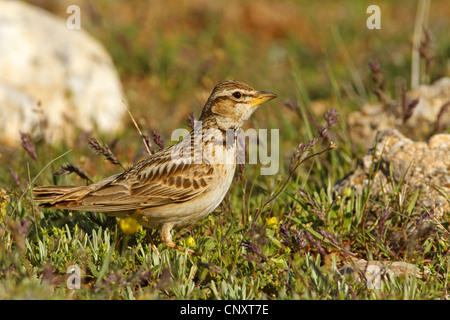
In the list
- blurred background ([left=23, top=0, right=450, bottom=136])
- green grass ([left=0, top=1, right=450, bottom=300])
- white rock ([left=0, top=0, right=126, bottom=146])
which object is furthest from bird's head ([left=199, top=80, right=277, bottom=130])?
white rock ([left=0, top=0, right=126, bottom=146])

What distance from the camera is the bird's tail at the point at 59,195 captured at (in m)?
5.23

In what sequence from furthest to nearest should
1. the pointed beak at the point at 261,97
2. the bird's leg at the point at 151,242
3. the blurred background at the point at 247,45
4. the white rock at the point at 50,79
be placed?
the blurred background at the point at 247,45, the white rock at the point at 50,79, the pointed beak at the point at 261,97, the bird's leg at the point at 151,242

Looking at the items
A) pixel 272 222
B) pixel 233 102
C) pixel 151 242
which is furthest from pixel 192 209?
pixel 233 102

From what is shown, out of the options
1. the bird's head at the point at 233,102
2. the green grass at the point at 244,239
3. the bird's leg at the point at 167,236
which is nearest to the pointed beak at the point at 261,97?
the bird's head at the point at 233,102

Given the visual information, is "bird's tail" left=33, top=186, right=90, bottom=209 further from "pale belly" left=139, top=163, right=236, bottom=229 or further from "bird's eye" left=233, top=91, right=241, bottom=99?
"bird's eye" left=233, top=91, right=241, bottom=99

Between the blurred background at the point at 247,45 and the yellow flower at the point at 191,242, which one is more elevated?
the blurred background at the point at 247,45

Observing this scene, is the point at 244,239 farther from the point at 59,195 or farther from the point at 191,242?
the point at 59,195

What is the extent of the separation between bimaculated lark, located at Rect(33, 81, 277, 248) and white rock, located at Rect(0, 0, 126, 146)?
3.29m

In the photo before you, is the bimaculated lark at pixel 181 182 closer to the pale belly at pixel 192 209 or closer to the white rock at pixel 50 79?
the pale belly at pixel 192 209

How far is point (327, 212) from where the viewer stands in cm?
564

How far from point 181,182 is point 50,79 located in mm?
4758

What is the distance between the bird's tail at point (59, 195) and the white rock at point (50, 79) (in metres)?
3.21

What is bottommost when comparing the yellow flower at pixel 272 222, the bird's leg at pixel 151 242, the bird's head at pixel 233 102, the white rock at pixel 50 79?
the bird's leg at pixel 151 242

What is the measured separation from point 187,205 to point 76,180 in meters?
2.07
